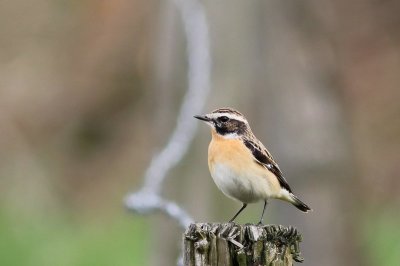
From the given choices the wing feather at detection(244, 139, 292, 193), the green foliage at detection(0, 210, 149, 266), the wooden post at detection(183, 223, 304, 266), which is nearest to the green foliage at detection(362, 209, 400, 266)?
the green foliage at detection(0, 210, 149, 266)

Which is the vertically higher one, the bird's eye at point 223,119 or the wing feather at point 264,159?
the bird's eye at point 223,119

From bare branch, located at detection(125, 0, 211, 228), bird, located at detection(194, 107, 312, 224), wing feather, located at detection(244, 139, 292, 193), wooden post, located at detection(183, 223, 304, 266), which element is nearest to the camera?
wooden post, located at detection(183, 223, 304, 266)

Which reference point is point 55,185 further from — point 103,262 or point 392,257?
point 392,257

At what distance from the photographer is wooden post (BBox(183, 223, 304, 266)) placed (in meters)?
3.63

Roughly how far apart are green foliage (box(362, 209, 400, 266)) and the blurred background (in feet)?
0.09

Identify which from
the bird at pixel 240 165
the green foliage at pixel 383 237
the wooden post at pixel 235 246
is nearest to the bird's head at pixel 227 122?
the bird at pixel 240 165

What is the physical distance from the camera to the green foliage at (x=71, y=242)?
12.8 m

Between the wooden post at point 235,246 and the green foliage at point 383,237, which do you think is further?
the green foliage at point 383,237

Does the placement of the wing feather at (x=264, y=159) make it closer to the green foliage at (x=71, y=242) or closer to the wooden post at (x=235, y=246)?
the wooden post at (x=235, y=246)

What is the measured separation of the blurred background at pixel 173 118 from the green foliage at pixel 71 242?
0.04 metres

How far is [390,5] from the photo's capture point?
21.2 m

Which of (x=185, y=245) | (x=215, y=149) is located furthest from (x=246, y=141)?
(x=185, y=245)

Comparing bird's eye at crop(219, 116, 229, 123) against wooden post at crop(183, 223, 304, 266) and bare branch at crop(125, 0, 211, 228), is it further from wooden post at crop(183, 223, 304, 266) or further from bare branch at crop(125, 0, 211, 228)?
wooden post at crop(183, 223, 304, 266)

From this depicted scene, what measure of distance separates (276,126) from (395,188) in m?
10.0
